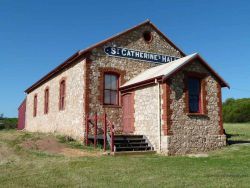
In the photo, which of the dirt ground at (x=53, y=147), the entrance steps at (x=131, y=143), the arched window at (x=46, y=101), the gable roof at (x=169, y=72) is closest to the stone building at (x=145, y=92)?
the gable roof at (x=169, y=72)

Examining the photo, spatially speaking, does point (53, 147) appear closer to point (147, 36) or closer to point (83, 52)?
point (83, 52)

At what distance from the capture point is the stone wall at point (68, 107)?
17.1 m

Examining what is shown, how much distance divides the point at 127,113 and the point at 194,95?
12.0ft

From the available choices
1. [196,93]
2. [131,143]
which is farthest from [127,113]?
[196,93]

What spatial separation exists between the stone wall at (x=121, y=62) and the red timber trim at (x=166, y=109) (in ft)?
12.0

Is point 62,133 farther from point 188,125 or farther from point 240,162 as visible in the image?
point 240,162

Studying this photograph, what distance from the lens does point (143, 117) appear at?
620 inches

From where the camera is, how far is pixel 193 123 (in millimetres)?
15125

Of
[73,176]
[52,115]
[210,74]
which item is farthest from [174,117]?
[52,115]

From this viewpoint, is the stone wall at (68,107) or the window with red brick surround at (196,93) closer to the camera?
the window with red brick surround at (196,93)

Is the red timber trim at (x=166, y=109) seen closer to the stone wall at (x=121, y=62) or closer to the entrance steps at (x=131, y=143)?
the entrance steps at (x=131, y=143)

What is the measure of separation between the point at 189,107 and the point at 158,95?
1.79 m

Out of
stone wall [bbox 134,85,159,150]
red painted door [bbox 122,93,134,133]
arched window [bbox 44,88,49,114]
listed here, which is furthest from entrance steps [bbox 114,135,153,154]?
arched window [bbox 44,88,49,114]

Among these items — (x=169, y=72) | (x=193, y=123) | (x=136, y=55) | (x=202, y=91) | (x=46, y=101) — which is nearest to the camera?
(x=169, y=72)
